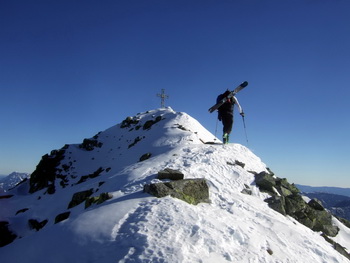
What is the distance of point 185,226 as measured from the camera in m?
6.86

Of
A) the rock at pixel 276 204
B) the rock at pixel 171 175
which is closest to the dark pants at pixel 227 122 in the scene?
the rock at pixel 276 204

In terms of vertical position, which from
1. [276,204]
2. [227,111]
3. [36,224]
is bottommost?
[36,224]

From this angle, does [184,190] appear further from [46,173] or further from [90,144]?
[90,144]

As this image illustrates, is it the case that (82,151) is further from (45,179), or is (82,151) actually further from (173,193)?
(173,193)

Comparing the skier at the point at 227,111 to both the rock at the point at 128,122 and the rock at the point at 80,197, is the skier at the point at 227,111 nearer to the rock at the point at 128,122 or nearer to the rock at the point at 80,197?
the rock at the point at 80,197

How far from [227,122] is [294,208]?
24.9 ft

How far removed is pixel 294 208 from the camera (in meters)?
13.1

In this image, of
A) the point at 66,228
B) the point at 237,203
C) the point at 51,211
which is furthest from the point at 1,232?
the point at 237,203

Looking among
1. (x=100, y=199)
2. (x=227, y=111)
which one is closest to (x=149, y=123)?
(x=227, y=111)

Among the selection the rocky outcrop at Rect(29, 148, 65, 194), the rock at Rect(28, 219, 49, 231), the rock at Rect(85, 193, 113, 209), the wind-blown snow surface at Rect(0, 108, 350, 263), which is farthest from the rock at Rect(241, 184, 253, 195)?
the rocky outcrop at Rect(29, 148, 65, 194)

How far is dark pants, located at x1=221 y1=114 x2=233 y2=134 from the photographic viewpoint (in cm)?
1811

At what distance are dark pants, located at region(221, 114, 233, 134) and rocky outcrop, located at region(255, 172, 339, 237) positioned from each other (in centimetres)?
488

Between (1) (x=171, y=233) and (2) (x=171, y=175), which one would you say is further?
(2) (x=171, y=175)

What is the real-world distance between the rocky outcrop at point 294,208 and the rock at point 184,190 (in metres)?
4.52
